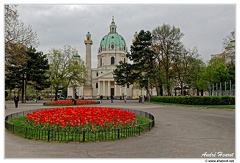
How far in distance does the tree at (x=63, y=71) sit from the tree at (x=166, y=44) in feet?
52.2

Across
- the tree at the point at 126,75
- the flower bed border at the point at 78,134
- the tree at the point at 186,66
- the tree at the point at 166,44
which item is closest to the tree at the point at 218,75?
the tree at the point at 186,66

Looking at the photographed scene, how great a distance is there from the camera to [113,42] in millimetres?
90750

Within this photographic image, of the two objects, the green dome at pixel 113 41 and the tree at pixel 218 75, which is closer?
the tree at pixel 218 75

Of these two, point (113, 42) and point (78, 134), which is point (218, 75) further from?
point (113, 42)

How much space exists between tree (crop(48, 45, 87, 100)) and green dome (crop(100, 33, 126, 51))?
46980 millimetres

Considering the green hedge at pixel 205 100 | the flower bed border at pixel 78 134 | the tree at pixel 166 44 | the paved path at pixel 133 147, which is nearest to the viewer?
the paved path at pixel 133 147

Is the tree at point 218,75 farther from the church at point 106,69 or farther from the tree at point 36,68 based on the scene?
the church at point 106,69

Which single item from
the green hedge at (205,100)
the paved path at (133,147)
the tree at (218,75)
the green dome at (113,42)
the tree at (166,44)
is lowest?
the paved path at (133,147)

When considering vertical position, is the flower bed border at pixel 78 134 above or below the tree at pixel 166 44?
below

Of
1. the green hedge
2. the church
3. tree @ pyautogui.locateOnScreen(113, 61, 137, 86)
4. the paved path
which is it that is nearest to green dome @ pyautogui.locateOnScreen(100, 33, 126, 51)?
the church

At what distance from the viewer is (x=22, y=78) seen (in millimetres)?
42938

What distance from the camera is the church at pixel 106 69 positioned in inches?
3381

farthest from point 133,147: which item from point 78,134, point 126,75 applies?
point 126,75

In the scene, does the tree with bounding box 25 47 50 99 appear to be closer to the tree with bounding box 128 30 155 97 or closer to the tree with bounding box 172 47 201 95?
the tree with bounding box 128 30 155 97
